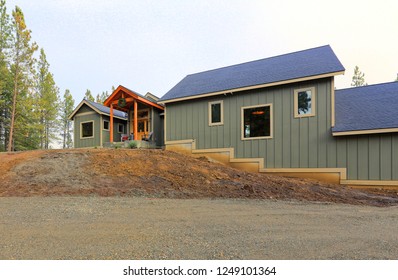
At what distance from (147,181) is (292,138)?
6277 millimetres

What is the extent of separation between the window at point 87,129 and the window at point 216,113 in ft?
35.6

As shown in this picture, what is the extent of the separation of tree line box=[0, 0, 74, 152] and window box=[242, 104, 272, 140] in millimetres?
21495

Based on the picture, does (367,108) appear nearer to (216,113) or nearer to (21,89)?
(216,113)

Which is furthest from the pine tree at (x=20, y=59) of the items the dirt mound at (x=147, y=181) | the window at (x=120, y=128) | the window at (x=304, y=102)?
→ the window at (x=304, y=102)

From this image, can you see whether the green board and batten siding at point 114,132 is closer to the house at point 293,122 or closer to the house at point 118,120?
the house at point 118,120

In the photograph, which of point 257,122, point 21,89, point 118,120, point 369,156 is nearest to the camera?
point 369,156

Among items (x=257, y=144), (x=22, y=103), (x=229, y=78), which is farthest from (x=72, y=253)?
(x=22, y=103)

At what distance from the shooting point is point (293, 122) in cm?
915

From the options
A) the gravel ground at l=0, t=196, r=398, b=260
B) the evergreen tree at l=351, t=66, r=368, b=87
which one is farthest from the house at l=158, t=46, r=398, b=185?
the evergreen tree at l=351, t=66, r=368, b=87

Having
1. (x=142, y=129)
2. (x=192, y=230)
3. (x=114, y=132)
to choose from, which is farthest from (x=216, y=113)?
(x=114, y=132)

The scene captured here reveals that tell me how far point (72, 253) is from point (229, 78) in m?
11.0

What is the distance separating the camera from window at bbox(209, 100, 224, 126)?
10.8m

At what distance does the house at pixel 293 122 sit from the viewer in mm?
7961

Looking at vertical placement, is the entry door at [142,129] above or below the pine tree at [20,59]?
below
